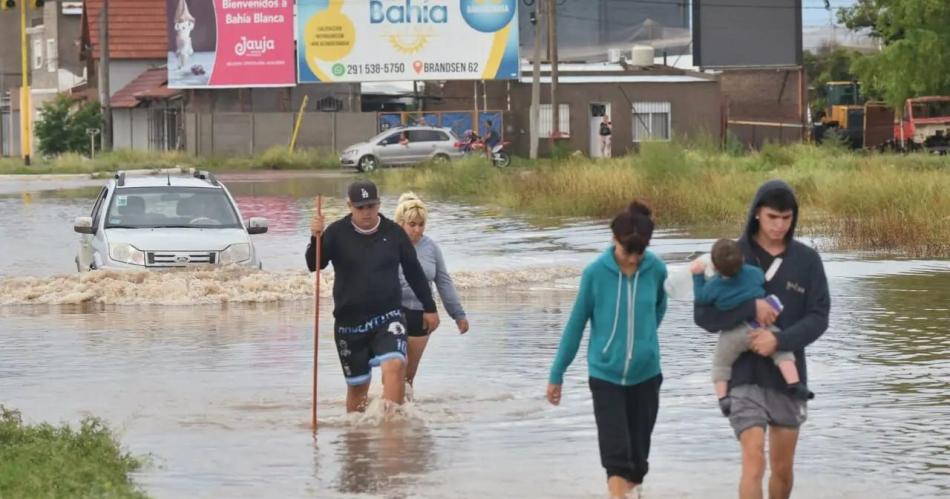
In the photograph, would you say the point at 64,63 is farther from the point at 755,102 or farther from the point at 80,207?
the point at 80,207

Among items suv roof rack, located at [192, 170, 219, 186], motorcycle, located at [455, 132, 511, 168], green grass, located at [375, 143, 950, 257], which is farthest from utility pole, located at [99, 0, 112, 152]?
suv roof rack, located at [192, 170, 219, 186]

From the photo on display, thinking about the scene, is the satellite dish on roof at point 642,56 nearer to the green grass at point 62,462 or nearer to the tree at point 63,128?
the tree at point 63,128

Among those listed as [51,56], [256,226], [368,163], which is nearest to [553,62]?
[368,163]

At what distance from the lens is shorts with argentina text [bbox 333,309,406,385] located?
35.3ft

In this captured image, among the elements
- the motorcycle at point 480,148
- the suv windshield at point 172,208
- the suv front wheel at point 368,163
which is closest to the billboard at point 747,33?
the motorcycle at point 480,148

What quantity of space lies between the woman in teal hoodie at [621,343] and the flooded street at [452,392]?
1.16 metres

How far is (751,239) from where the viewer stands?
314 inches

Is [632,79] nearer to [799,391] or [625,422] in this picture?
[625,422]

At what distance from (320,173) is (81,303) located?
38166 millimetres

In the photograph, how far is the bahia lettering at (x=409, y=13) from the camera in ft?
214

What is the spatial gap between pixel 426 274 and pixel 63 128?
58104mm

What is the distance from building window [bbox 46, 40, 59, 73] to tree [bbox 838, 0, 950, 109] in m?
41.0

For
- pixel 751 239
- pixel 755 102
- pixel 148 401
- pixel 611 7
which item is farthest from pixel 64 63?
pixel 751 239

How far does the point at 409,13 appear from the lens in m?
65.5
